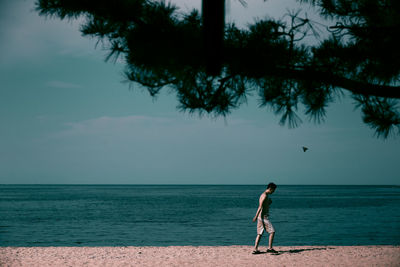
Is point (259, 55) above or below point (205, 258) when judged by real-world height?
above

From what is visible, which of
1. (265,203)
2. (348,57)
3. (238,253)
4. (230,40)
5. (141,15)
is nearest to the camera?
(141,15)

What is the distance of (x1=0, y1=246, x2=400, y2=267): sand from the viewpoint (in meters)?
9.73

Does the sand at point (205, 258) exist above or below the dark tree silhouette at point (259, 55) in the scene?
below

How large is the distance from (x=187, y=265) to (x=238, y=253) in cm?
264

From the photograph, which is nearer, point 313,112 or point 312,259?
point 313,112

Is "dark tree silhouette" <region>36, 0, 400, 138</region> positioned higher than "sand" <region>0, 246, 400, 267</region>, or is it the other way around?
"dark tree silhouette" <region>36, 0, 400, 138</region>

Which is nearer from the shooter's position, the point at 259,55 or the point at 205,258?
the point at 259,55

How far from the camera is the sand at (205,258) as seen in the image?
9727mm

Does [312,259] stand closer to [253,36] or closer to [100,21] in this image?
[253,36]

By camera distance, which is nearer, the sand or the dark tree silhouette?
the dark tree silhouette

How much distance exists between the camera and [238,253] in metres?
11.6

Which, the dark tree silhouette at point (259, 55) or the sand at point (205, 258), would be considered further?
the sand at point (205, 258)

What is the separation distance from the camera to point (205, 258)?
35.2 ft

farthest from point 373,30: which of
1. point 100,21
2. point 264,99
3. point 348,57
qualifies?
point 100,21
